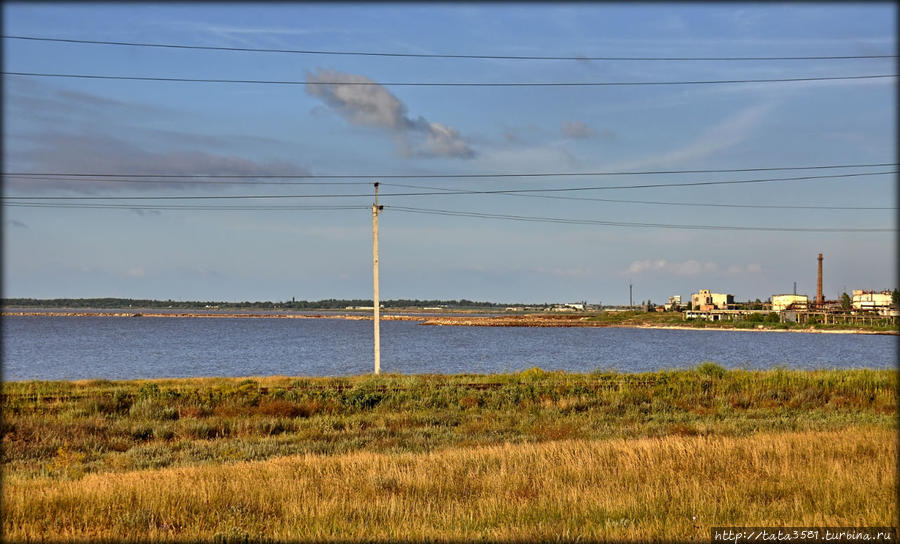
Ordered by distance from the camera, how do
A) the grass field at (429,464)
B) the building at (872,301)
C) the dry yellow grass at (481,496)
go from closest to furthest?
the dry yellow grass at (481,496) → the grass field at (429,464) → the building at (872,301)

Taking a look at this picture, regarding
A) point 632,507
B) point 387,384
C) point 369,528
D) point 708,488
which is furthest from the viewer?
point 387,384

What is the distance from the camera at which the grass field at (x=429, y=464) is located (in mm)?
10734

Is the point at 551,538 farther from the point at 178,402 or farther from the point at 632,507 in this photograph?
the point at 178,402

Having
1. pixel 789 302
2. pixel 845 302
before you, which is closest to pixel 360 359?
pixel 789 302

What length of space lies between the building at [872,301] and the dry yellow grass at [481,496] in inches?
6361

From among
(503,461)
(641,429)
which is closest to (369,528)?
(503,461)

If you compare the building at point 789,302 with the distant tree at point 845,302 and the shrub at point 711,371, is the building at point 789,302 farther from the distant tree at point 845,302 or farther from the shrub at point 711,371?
the shrub at point 711,371

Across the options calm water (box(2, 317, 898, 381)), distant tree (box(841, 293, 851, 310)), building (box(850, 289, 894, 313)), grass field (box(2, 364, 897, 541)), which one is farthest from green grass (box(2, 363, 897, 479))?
distant tree (box(841, 293, 851, 310))

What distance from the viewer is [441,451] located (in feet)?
58.5

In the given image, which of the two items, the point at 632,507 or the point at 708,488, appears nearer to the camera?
the point at 632,507

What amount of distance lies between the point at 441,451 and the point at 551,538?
8.33 m

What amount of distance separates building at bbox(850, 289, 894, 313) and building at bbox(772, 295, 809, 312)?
33.3 ft

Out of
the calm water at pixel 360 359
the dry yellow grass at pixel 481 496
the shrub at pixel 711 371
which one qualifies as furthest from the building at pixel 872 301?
the dry yellow grass at pixel 481 496

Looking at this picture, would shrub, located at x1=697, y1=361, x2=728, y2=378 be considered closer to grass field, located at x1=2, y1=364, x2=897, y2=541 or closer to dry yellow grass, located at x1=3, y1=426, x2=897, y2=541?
grass field, located at x1=2, y1=364, x2=897, y2=541
